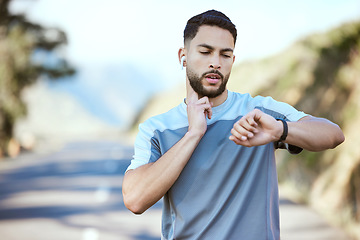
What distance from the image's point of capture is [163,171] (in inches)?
91.9

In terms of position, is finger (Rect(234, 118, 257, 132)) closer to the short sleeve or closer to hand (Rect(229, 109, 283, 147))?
hand (Rect(229, 109, 283, 147))

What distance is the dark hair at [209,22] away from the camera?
2506 mm

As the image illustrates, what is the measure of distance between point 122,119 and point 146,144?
561ft

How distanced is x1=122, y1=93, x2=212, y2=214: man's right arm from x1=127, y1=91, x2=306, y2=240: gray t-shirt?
0.30 ft

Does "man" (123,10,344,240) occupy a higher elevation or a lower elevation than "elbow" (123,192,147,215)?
higher

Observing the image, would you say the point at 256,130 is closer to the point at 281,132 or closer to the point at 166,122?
the point at 281,132

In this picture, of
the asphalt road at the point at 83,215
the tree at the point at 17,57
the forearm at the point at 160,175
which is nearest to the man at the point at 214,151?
the forearm at the point at 160,175

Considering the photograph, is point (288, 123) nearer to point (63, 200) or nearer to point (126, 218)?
point (126, 218)

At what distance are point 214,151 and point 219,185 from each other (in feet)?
0.49

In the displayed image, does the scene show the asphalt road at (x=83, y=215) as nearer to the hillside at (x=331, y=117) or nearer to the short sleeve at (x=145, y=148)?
the hillside at (x=331, y=117)

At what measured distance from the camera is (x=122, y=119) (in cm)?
17262

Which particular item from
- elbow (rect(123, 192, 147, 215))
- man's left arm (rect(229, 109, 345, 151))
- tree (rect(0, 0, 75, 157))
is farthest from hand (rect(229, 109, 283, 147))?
tree (rect(0, 0, 75, 157))

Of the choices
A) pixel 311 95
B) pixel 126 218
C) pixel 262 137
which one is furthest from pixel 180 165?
pixel 311 95

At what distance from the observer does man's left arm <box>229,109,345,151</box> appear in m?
2.26
